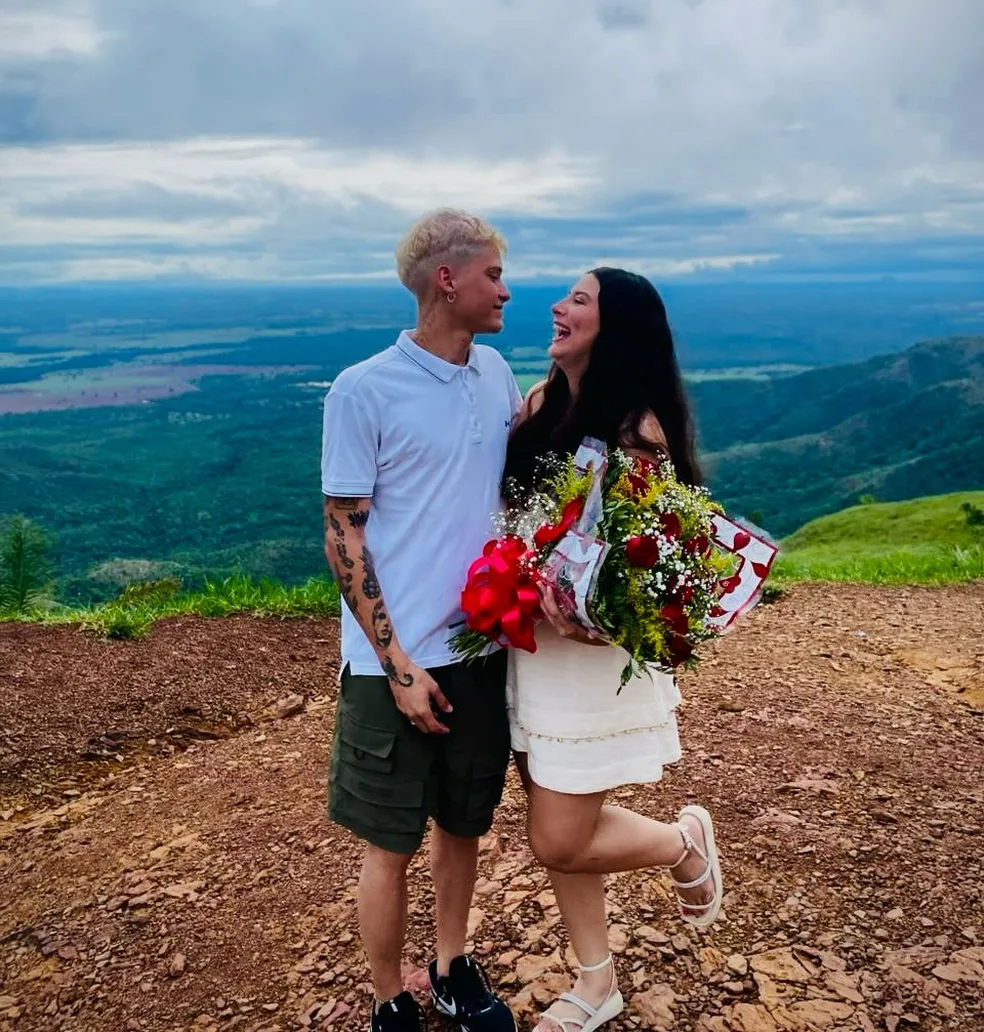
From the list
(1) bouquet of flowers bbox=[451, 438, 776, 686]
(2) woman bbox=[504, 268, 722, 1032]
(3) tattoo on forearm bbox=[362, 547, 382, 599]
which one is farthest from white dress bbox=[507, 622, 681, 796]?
(3) tattoo on forearm bbox=[362, 547, 382, 599]

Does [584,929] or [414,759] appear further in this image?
[584,929]

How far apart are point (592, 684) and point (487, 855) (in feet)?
6.05

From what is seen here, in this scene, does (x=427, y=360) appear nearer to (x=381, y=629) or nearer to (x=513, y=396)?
(x=513, y=396)

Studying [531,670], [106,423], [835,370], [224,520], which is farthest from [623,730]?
[835,370]

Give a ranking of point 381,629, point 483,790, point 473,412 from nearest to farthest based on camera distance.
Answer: point 381,629
point 473,412
point 483,790

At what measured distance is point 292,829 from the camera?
5.01 m

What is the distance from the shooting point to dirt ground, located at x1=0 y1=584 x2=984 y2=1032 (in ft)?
12.7

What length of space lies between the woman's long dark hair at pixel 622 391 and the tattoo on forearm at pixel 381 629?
564mm

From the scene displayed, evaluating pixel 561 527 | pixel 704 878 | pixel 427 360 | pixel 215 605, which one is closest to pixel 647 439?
pixel 561 527

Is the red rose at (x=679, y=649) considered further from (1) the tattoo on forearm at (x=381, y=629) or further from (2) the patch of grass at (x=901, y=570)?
(2) the patch of grass at (x=901, y=570)

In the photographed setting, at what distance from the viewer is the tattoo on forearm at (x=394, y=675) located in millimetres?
3137

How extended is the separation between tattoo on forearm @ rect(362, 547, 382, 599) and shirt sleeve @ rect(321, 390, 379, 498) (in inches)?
7.4

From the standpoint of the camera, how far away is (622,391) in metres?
3.28

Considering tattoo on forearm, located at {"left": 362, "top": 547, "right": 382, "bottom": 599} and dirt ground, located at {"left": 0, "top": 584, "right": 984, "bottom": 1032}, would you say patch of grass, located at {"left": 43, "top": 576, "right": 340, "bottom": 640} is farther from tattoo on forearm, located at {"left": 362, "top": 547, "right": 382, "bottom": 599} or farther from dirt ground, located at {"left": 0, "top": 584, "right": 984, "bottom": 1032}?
tattoo on forearm, located at {"left": 362, "top": 547, "right": 382, "bottom": 599}
